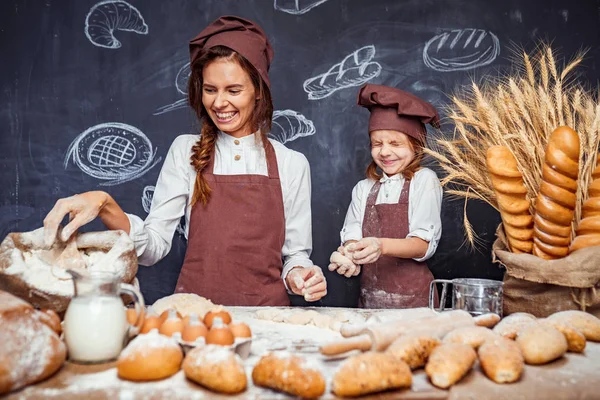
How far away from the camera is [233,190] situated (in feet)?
7.32

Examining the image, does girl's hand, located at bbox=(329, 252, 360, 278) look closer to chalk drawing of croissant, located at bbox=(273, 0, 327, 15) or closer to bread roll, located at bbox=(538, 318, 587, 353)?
bread roll, located at bbox=(538, 318, 587, 353)

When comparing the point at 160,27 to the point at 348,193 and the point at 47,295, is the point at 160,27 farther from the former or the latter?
the point at 47,295

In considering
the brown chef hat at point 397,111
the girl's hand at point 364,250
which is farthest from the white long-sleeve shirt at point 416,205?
the girl's hand at point 364,250

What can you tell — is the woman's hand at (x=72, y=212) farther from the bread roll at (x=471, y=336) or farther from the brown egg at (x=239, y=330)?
the bread roll at (x=471, y=336)

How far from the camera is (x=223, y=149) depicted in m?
2.33

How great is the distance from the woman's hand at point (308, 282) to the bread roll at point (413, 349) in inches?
27.3

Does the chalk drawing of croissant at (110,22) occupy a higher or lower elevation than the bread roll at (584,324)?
higher

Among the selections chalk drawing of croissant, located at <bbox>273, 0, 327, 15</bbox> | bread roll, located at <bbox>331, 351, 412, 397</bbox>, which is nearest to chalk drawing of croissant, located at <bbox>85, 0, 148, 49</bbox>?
chalk drawing of croissant, located at <bbox>273, 0, 327, 15</bbox>

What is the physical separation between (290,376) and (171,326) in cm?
34

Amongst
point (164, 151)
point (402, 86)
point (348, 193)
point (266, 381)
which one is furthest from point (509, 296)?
point (164, 151)

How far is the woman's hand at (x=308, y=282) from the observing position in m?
1.82

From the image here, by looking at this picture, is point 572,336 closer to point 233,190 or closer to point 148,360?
point 148,360

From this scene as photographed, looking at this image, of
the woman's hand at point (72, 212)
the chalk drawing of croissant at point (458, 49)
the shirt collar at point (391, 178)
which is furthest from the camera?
the chalk drawing of croissant at point (458, 49)

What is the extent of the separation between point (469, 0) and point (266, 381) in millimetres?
2912
